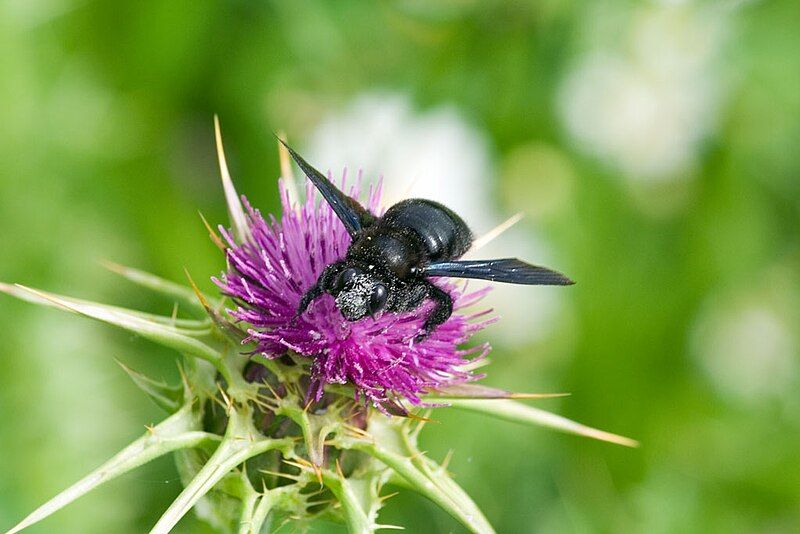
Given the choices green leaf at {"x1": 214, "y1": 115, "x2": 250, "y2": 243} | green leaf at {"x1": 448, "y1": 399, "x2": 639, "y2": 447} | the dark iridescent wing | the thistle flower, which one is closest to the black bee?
the dark iridescent wing

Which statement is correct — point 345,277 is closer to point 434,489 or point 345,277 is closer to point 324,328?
point 324,328

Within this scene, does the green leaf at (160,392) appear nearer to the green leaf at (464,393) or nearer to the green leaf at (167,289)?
the green leaf at (167,289)

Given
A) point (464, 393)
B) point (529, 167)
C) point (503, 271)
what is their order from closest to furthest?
point (503, 271) < point (464, 393) < point (529, 167)

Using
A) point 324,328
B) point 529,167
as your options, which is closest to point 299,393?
point 324,328

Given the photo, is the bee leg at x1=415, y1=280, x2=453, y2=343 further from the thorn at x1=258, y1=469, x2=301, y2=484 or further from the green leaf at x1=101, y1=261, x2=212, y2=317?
the green leaf at x1=101, y1=261, x2=212, y2=317

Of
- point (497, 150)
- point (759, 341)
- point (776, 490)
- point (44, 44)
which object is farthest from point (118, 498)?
point (759, 341)

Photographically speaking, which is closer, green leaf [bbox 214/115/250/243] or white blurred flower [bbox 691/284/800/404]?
green leaf [bbox 214/115/250/243]

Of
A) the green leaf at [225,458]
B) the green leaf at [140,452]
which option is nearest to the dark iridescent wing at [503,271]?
the green leaf at [225,458]
